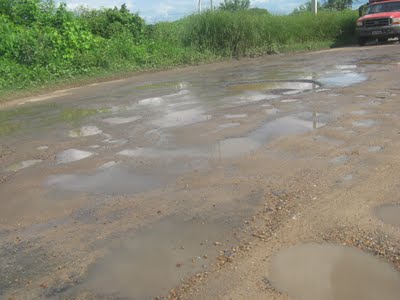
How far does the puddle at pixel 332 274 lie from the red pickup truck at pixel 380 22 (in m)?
19.3

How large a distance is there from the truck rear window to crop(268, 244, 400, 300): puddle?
807 inches

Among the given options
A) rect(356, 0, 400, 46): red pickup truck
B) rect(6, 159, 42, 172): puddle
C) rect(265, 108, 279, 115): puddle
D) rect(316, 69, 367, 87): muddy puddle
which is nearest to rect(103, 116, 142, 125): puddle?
rect(6, 159, 42, 172): puddle

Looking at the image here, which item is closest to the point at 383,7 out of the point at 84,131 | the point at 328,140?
the point at 328,140

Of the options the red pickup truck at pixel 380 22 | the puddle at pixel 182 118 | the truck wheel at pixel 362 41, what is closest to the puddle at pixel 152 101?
the puddle at pixel 182 118

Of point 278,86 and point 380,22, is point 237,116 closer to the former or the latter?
point 278,86

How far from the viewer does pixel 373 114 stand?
7.21m

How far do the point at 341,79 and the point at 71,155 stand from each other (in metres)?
7.11

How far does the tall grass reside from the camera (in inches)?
790

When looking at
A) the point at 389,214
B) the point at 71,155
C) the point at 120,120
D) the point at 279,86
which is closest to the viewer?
the point at 389,214

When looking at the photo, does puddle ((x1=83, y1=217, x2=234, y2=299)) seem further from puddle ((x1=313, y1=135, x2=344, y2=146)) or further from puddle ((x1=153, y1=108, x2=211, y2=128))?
puddle ((x1=153, y1=108, x2=211, y2=128))

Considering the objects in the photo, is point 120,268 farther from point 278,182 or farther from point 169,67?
point 169,67

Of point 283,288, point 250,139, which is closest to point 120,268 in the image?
point 283,288

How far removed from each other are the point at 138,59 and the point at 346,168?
13.4 m

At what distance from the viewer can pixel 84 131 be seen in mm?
7660
